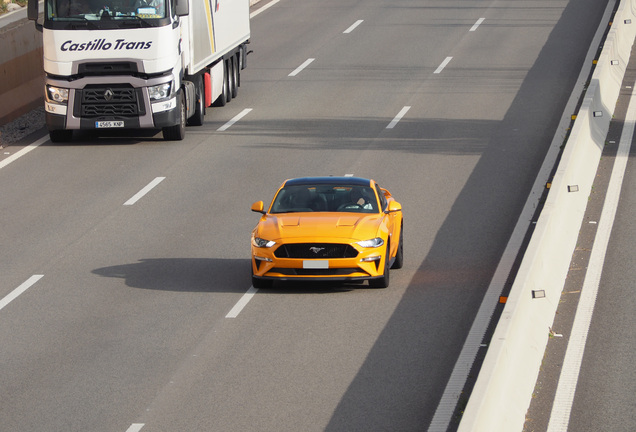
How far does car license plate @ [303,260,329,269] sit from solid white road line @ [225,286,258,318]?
0.83 metres

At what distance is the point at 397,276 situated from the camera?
16.5 m

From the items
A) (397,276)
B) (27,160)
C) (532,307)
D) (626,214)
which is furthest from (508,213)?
(27,160)

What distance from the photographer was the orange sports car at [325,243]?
1532cm

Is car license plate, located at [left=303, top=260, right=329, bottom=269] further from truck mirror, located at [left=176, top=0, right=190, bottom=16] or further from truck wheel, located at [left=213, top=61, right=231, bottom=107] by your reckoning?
truck wheel, located at [left=213, top=61, right=231, bottom=107]

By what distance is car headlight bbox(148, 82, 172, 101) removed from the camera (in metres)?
25.2

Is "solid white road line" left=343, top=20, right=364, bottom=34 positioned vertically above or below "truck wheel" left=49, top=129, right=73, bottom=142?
below

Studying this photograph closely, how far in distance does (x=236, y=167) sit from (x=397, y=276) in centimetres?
804

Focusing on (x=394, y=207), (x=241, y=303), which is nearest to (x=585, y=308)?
(x=394, y=207)

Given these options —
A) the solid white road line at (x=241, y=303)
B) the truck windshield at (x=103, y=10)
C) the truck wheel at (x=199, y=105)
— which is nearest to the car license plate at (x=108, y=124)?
the truck windshield at (x=103, y=10)

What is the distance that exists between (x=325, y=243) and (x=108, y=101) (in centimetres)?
1098

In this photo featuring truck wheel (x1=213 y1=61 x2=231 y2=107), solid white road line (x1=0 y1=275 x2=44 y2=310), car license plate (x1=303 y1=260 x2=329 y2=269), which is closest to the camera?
car license plate (x1=303 y1=260 x2=329 y2=269)

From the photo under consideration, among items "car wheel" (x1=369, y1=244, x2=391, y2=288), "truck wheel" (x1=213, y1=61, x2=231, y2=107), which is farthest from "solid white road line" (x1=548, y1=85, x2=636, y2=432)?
"truck wheel" (x1=213, y1=61, x2=231, y2=107)

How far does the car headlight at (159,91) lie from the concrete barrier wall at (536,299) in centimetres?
820

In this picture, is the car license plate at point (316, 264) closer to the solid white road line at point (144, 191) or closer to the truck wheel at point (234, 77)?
the solid white road line at point (144, 191)
